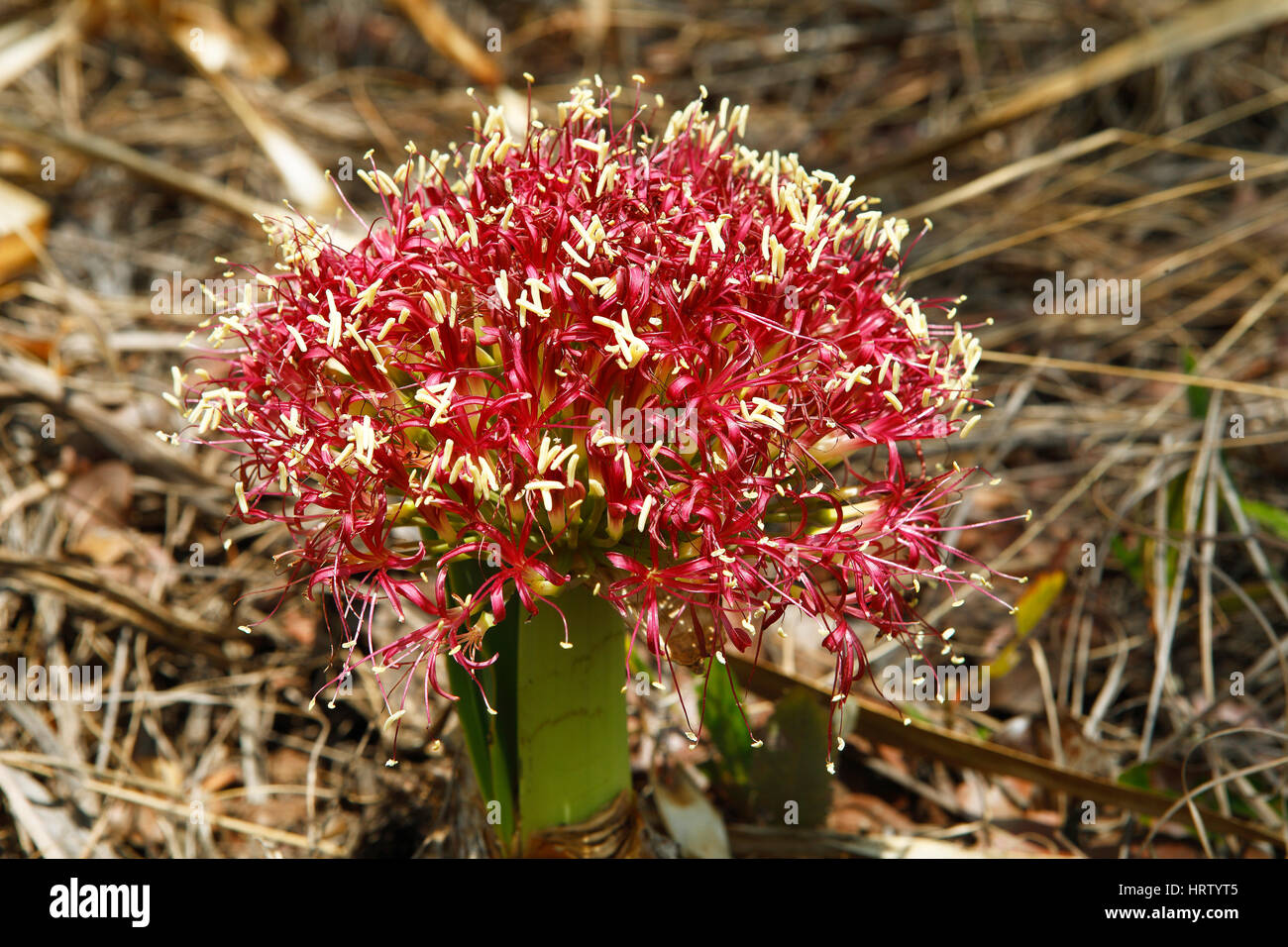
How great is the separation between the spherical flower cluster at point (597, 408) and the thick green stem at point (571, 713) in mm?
127

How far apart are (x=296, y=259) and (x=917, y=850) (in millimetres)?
2327

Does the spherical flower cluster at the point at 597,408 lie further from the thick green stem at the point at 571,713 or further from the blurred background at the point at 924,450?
the blurred background at the point at 924,450

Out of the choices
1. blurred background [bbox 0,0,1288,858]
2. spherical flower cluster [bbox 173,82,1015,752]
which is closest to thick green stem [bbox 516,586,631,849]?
spherical flower cluster [bbox 173,82,1015,752]

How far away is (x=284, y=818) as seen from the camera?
289cm

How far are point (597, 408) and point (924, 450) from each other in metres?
2.32

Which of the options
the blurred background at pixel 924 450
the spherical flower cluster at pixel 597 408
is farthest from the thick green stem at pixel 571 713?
the blurred background at pixel 924 450

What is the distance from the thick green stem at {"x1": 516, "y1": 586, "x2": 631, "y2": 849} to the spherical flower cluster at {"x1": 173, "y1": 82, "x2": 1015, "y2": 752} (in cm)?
13

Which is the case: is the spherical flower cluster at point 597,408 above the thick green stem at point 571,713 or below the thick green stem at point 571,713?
above

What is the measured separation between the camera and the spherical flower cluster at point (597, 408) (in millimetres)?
1884

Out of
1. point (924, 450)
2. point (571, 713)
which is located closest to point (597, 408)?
point (571, 713)

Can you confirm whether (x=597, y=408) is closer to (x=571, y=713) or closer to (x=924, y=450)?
(x=571, y=713)

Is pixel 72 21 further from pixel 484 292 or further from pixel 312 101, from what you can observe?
pixel 484 292

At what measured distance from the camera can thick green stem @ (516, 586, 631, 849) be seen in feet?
6.88

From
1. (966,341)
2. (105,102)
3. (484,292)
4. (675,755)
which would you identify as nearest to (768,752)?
(675,755)
